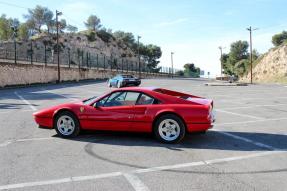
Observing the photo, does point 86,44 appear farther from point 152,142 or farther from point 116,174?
point 116,174

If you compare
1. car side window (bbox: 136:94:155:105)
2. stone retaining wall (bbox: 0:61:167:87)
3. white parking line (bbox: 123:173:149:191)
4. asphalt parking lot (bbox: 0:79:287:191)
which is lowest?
white parking line (bbox: 123:173:149:191)

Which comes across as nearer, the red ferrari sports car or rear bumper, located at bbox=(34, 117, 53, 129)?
the red ferrari sports car

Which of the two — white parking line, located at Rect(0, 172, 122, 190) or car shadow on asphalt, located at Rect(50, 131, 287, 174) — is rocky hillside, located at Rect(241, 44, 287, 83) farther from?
white parking line, located at Rect(0, 172, 122, 190)

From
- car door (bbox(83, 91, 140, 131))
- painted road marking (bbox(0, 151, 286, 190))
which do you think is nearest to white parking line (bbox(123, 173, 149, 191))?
painted road marking (bbox(0, 151, 286, 190))

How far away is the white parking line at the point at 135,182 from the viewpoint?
5.42m

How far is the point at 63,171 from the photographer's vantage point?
6.32 meters

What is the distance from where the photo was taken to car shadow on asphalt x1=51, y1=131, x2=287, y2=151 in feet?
26.5

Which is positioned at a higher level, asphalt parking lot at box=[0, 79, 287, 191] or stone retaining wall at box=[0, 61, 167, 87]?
stone retaining wall at box=[0, 61, 167, 87]

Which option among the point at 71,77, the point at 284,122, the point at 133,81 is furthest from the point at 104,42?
the point at 284,122

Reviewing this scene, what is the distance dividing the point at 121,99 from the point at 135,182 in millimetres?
3464

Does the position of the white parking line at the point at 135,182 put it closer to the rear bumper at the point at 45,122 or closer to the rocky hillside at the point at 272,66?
the rear bumper at the point at 45,122

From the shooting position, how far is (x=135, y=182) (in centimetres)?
570

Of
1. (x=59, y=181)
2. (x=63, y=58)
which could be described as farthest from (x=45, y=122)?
(x=63, y=58)

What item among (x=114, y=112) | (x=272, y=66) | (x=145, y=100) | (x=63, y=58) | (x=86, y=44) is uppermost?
(x=86, y=44)
